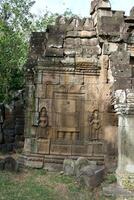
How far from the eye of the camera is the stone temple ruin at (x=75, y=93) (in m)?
10.8

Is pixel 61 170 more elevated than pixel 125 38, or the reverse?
pixel 125 38

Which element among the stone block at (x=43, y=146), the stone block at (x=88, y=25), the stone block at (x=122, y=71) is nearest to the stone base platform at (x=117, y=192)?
the stone block at (x=122, y=71)

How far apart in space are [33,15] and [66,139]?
1843 cm

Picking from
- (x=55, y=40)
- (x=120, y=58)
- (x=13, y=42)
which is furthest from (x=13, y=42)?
(x=120, y=58)

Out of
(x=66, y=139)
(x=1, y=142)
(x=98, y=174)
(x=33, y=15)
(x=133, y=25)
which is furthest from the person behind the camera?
(x=33, y=15)

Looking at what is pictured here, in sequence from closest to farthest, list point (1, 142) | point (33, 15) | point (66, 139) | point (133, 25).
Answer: point (133, 25)
point (66, 139)
point (1, 142)
point (33, 15)

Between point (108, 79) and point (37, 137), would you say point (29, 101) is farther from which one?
point (108, 79)

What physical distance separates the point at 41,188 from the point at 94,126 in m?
3.15

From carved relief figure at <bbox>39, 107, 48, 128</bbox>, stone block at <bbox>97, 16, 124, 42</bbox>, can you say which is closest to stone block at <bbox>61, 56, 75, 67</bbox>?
stone block at <bbox>97, 16, 124, 42</bbox>

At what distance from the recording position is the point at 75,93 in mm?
11195

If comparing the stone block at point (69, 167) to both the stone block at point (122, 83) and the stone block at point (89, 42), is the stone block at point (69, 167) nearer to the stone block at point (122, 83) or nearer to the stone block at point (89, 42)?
the stone block at point (122, 83)

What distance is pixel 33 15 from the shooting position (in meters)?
27.7

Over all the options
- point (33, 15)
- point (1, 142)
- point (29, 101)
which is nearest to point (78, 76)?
point (29, 101)

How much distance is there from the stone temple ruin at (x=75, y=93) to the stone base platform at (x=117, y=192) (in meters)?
2.85
